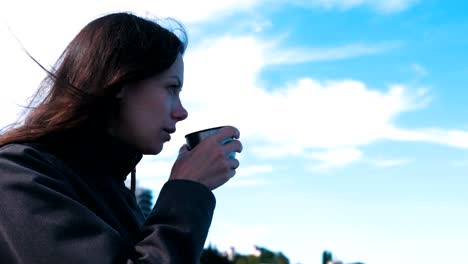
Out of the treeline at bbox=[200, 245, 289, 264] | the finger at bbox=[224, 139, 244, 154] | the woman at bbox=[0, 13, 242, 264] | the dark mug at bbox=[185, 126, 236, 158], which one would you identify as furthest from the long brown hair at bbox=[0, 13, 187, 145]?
the treeline at bbox=[200, 245, 289, 264]

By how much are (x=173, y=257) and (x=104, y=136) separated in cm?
52

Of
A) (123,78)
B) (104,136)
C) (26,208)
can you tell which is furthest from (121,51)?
(26,208)

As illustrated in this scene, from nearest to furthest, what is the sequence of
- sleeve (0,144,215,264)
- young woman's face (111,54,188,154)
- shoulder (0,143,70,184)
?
sleeve (0,144,215,264) < shoulder (0,143,70,184) < young woman's face (111,54,188,154)

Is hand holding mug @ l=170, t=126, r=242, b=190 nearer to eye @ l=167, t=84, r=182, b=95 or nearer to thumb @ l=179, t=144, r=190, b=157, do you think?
thumb @ l=179, t=144, r=190, b=157

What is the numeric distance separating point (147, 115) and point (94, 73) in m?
0.21

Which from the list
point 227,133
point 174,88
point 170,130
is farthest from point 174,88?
point 227,133

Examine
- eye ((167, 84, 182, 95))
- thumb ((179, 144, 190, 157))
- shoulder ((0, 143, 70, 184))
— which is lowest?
shoulder ((0, 143, 70, 184))

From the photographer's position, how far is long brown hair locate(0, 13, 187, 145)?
257 centimetres

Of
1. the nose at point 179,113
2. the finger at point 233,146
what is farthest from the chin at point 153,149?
the finger at point 233,146

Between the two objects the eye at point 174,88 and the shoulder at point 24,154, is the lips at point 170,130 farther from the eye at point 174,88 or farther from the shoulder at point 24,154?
the shoulder at point 24,154

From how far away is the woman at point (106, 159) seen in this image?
88.7 inches

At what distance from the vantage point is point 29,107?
279 centimetres

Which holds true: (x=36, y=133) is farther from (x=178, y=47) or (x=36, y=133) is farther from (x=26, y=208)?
(x=178, y=47)

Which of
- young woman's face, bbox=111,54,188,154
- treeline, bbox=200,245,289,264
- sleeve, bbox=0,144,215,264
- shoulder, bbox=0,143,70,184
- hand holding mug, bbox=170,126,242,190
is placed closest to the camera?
sleeve, bbox=0,144,215,264
